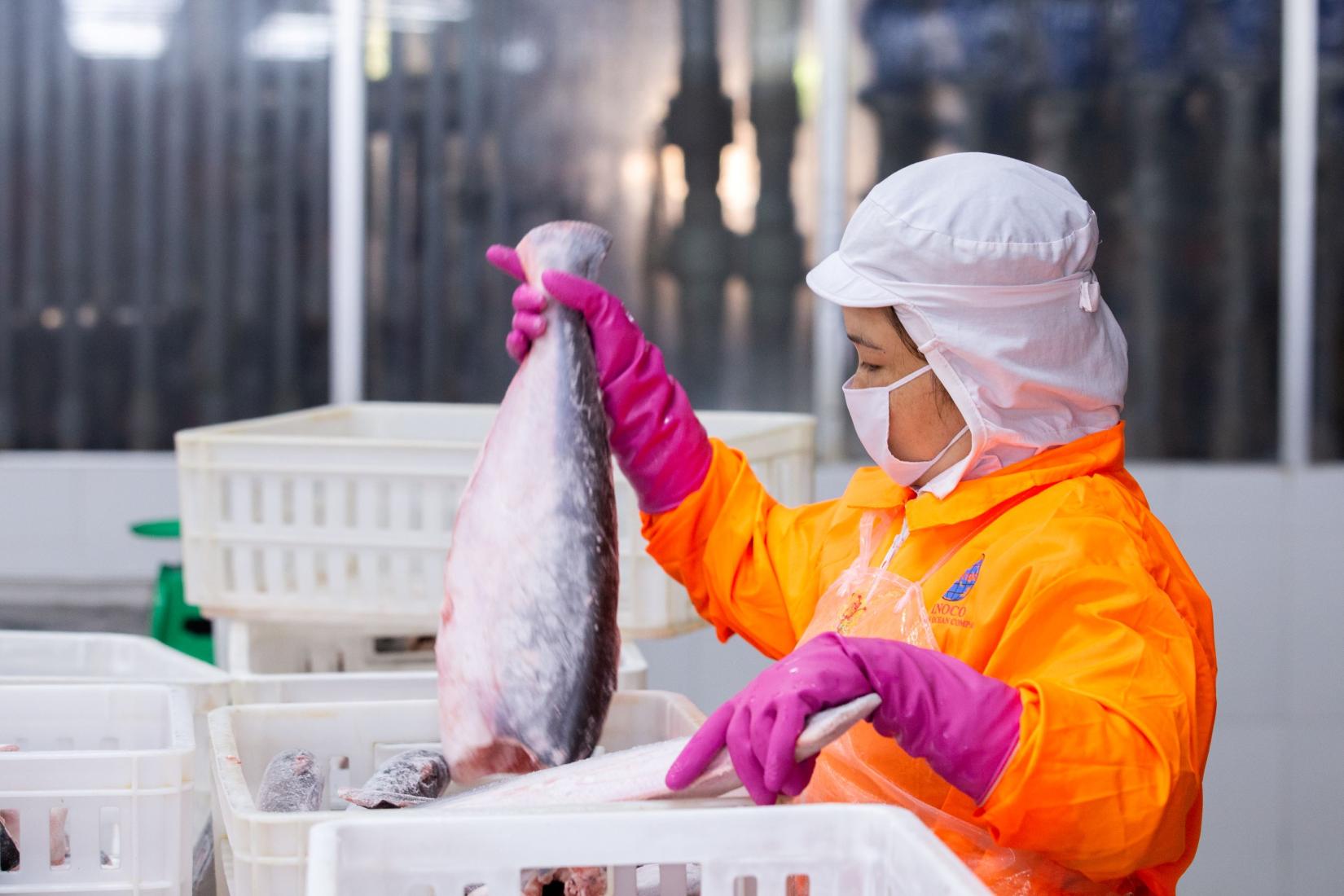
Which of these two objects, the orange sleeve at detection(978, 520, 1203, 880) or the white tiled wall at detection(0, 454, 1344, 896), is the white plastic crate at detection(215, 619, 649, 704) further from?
the white tiled wall at detection(0, 454, 1344, 896)

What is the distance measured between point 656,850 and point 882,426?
0.55m

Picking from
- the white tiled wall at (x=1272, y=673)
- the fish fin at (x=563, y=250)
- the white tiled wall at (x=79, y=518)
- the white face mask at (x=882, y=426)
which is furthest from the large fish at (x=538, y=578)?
the white tiled wall at (x=79, y=518)

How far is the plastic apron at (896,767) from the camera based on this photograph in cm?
108

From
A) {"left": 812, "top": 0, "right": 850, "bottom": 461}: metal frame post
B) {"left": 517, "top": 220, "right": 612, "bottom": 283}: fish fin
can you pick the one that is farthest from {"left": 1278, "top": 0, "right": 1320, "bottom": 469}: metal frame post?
{"left": 517, "top": 220, "right": 612, "bottom": 283}: fish fin

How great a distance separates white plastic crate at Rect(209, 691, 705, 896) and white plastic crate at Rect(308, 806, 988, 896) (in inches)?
11.8

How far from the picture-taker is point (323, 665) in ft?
6.40

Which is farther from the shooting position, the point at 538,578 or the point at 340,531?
the point at 340,531

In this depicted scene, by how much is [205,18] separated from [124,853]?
263cm

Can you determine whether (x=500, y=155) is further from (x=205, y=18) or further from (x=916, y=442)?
(x=916, y=442)

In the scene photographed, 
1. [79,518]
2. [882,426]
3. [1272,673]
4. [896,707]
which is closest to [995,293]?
[882,426]

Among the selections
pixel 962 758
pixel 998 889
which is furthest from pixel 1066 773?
pixel 998 889

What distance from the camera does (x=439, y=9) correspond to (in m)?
3.24

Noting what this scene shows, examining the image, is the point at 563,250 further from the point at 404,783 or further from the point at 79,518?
the point at 79,518

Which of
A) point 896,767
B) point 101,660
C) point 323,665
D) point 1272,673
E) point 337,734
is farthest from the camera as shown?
point 1272,673
